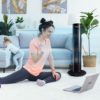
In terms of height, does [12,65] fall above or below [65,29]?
below

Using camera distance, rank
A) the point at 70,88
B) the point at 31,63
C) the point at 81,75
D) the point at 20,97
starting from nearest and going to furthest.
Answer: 1. the point at 20,97
2. the point at 70,88
3. the point at 31,63
4. the point at 81,75

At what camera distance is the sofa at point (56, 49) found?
559 centimetres

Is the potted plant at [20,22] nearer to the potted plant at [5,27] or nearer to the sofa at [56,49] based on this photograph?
the potted plant at [5,27]

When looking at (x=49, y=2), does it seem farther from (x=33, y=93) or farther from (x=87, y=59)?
(x=33, y=93)

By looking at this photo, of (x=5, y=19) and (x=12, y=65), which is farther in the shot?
(x=5, y=19)

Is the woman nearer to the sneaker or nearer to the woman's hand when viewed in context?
the sneaker

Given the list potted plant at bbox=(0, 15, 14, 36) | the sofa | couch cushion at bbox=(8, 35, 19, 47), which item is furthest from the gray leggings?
potted plant at bbox=(0, 15, 14, 36)

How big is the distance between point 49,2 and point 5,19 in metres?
1.13

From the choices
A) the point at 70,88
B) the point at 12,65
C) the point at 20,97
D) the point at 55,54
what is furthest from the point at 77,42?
the point at 20,97

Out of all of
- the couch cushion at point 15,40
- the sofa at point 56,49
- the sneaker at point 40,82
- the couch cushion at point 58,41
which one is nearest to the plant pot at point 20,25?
the sofa at point 56,49

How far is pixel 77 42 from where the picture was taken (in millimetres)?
5738

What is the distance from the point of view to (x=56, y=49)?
→ 6.11 meters

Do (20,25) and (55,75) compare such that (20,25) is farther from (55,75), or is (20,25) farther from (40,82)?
(40,82)

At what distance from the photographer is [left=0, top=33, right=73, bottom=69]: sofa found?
18.3 feet
